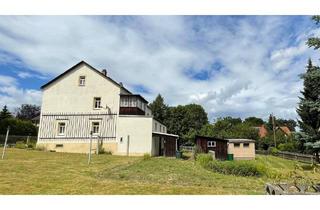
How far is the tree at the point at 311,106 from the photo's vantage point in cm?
1094

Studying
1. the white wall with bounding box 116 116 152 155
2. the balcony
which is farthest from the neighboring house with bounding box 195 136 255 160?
the balcony

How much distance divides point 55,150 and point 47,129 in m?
2.61

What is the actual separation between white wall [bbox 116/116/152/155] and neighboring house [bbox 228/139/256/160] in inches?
620

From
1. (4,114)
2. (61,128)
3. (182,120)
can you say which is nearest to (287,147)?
(182,120)

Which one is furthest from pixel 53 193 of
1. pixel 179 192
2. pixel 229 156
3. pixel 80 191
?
pixel 229 156

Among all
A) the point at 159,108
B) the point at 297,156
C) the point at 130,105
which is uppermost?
the point at 159,108

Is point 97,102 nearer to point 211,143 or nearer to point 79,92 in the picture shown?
point 79,92

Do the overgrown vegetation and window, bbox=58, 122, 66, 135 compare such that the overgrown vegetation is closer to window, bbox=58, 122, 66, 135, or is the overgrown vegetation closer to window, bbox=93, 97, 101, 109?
window, bbox=93, 97, 101, 109

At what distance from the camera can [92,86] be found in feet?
101

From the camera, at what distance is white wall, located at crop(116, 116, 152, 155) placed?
91.5 ft

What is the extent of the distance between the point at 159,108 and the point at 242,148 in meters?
32.1

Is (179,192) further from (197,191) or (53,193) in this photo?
(53,193)

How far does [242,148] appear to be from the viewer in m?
38.8

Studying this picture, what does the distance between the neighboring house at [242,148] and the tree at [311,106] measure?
10.8 meters
